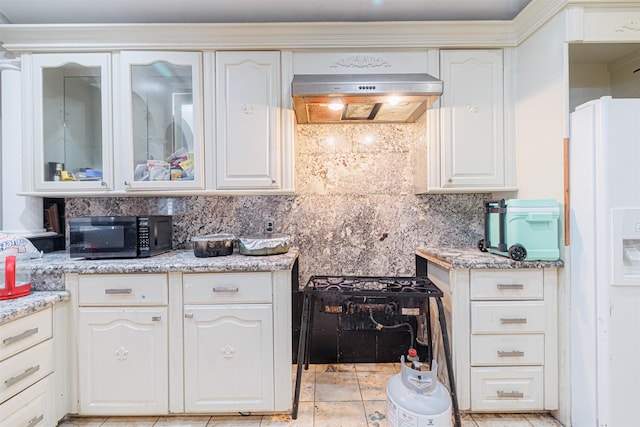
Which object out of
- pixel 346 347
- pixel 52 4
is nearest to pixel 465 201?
pixel 346 347

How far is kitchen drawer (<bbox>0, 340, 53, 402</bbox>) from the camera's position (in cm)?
130

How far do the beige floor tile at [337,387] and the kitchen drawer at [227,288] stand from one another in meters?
0.76

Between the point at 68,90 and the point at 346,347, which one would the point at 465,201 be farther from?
the point at 68,90

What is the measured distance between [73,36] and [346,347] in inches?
106

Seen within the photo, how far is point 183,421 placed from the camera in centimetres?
162

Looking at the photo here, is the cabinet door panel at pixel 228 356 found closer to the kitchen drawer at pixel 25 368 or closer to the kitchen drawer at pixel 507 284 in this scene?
the kitchen drawer at pixel 25 368

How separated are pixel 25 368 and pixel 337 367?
5.63ft

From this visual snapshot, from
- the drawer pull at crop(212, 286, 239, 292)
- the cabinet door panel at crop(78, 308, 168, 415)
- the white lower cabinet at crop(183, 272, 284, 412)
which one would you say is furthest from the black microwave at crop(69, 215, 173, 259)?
the drawer pull at crop(212, 286, 239, 292)

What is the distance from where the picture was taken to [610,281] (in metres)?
1.42

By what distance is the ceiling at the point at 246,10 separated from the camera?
6.00ft

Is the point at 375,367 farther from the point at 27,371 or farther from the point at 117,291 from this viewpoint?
the point at 27,371

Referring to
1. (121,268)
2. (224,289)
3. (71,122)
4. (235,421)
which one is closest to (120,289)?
(121,268)

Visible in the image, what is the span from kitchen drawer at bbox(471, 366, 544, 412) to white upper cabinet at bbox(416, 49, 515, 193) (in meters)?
1.05

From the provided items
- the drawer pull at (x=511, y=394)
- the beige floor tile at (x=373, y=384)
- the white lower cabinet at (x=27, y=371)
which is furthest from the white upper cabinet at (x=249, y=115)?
the drawer pull at (x=511, y=394)
